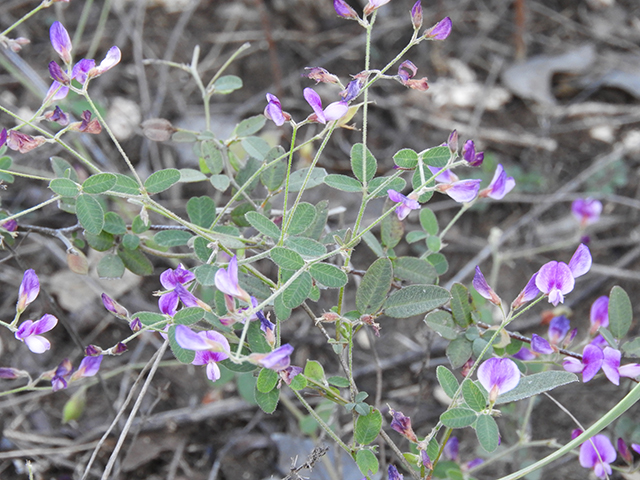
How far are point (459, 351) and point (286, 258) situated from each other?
419mm

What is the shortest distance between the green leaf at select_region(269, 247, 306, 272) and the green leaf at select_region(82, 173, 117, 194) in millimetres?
330

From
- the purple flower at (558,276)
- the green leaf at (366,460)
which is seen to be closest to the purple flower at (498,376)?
the purple flower at (558,276)

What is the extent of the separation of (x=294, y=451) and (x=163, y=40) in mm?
1920

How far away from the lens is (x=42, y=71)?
2.61 m

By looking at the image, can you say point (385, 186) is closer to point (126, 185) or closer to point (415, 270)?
point (415, 270)

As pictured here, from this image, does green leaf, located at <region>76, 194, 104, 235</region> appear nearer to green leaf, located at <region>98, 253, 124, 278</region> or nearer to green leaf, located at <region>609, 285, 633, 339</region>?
green leaf, located at <region>98, 253, 124, 278</region>

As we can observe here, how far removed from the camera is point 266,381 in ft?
3.49

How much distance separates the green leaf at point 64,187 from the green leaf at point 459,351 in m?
0.77

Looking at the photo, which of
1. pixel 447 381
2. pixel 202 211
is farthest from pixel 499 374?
pixel 202 211

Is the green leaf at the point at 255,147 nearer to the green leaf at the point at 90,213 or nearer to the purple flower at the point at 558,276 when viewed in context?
the green leaf at the point at 90,213

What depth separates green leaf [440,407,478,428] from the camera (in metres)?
1.02

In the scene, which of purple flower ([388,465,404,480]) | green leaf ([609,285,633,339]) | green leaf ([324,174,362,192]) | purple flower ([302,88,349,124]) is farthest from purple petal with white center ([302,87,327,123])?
green leaf ([609,285,633,339])

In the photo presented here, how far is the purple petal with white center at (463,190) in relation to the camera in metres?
1.07

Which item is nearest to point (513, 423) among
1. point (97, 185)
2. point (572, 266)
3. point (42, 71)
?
point (572, 266)
